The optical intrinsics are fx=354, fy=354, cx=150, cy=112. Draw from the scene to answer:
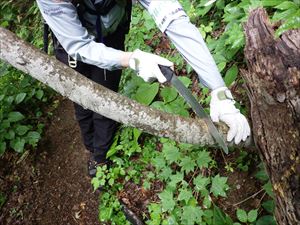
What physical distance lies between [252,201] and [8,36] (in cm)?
206

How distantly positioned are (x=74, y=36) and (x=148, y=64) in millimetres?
548

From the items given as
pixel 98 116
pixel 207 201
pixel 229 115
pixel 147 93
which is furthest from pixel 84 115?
pixel 229 115

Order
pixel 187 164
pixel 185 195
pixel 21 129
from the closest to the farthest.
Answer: pixel 185 195, pixel 187 164, pixel 21 129

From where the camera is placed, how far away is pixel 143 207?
326 cm

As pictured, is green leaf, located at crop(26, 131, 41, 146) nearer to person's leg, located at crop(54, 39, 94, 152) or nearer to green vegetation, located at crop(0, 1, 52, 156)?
green vegetation, located at crop(0, 1, 52, 156)

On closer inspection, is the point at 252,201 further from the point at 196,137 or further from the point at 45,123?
the point at 45,123

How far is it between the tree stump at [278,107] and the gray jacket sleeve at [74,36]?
861 millimetres

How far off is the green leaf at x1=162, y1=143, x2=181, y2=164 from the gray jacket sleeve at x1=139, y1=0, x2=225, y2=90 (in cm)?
86

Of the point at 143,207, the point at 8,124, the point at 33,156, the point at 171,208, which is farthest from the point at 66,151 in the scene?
the point at 171,208

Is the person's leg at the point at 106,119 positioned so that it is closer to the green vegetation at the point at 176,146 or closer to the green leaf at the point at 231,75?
the green vegetation at the point at 176,146

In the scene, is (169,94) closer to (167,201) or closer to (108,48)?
(167,201)

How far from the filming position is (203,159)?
2.86m

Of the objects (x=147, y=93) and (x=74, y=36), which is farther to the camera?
(x=147, y=93)

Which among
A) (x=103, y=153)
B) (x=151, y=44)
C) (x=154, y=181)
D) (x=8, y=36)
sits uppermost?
(x=8, y=36)
